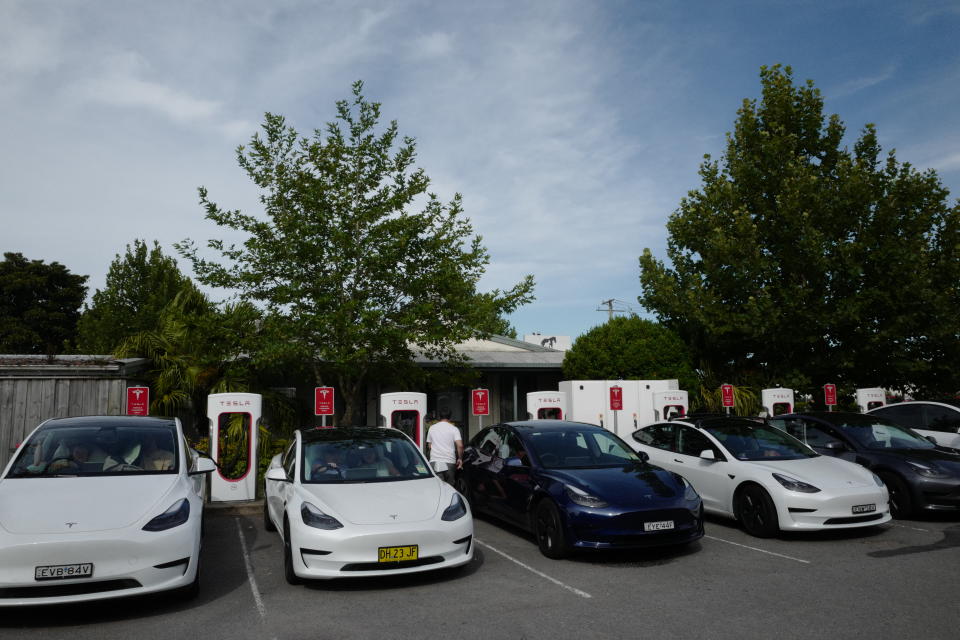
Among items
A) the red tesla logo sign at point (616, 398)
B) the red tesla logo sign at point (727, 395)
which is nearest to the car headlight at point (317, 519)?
the red tesla logo sign at point (616, 398)

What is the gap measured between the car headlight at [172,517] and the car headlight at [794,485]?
6.47 metres

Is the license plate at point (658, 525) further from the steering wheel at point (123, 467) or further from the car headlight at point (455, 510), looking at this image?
the steering wheel at point (123, 467)

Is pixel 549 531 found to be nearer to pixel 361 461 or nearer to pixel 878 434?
pixel 361 461

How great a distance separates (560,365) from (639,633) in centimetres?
1453

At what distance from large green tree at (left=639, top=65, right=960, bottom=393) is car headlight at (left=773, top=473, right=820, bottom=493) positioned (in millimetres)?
9988

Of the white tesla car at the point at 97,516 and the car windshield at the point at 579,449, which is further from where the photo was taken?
the car windshield at the point at 579,449

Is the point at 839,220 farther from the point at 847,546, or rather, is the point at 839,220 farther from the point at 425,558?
the point at 425,558

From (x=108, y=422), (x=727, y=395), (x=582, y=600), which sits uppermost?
(x=727, y=395)

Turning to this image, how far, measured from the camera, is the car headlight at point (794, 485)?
310 inches

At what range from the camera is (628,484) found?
24.0 ft

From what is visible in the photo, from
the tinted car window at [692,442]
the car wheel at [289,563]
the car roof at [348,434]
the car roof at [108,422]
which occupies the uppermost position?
the car roof at [108,422]

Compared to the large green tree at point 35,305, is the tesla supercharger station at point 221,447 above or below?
below

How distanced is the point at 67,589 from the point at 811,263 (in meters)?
16.9

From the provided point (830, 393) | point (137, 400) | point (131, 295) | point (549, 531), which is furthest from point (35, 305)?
point (549, 531)
